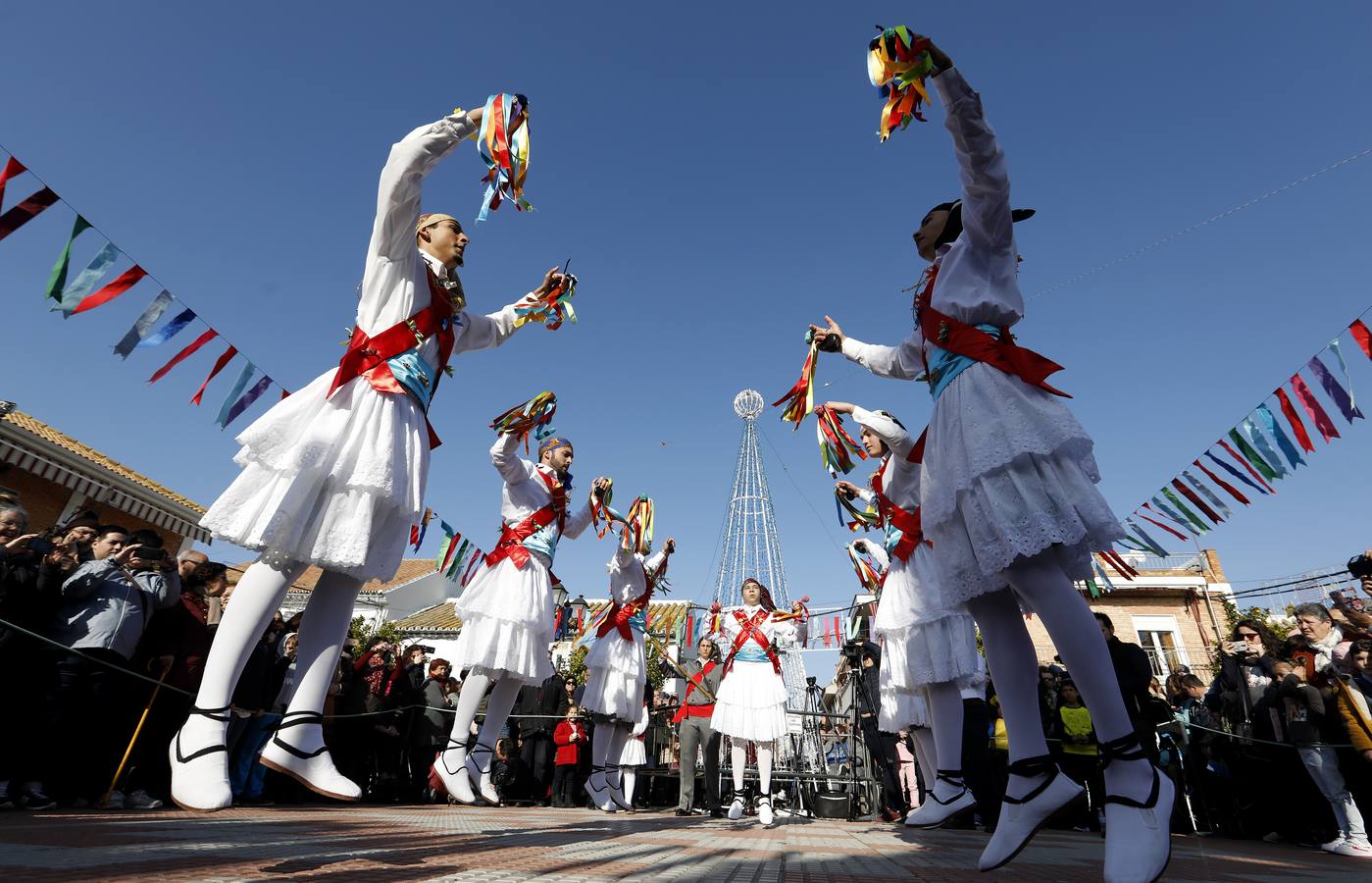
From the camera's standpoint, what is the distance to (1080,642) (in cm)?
215

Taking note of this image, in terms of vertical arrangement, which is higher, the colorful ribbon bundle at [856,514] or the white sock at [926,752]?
the colorful ribbon bundle at [856,514]

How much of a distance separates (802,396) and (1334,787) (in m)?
5.20

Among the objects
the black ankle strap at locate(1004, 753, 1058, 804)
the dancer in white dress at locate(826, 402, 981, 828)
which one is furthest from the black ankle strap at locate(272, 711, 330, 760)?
the dancer in white dress at locate(826, 402, 981, 828)

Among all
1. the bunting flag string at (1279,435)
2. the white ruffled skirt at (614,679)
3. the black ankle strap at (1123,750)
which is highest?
the bunting flag string at (1279,435)

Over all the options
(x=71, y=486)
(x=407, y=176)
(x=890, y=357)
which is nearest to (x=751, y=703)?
(x=890, y=357)

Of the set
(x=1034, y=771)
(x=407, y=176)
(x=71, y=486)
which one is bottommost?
(x=1034, y=771)

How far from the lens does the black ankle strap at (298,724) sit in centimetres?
218

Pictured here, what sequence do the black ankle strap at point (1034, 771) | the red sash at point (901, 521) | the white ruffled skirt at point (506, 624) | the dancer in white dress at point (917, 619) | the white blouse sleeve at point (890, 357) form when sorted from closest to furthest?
the black ankle strap at point (1034, 771)
the white blouse sleeve at point (890, 357)
the dancer in white dress at point (917, 619)
the red sash at point (901, 521)
the white ruffled skirt at point (506, 624)

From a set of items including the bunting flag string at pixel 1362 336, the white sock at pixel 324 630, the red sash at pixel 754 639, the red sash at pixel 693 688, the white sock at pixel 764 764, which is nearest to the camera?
the white sock at pixel 324 630

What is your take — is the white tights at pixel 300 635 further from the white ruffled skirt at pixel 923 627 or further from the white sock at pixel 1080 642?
the white ruffled skirt at pixel 923 627

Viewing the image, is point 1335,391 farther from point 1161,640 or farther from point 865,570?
point 1161,640

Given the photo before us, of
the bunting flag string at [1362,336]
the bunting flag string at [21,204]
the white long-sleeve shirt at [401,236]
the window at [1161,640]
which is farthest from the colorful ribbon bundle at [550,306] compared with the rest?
the window at [1161,640]

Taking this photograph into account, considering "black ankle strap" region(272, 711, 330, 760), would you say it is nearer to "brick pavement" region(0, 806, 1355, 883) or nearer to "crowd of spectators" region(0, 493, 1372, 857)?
"brick pavement" region(0, 806, 1355, 883)

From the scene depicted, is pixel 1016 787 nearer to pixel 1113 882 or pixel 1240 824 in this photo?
pixel 1113 882
